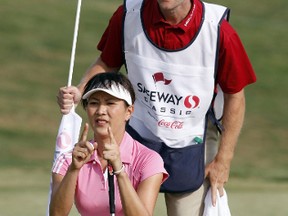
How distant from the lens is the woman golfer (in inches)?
214

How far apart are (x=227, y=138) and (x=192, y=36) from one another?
64 centimetres

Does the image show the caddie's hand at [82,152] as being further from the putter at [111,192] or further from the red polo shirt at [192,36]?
the red polo shirt at [192,36]

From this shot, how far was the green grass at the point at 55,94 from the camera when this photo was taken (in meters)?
11.1

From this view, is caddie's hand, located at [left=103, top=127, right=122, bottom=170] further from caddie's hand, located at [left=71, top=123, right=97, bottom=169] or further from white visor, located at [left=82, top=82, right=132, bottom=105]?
white visor, located at [left=82, top=82, right=132, bottom=105]

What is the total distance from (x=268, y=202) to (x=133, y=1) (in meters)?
3.92

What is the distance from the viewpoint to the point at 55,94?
1931 cm

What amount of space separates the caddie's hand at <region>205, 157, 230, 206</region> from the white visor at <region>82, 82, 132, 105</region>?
130 cm

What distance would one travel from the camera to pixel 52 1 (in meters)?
25.6

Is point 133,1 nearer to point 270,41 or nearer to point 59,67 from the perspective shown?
point 59,67

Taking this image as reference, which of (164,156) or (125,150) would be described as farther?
(164,156)

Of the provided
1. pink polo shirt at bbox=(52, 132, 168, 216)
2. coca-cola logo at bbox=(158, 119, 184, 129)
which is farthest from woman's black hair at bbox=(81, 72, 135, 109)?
coca-cola logo at bbox=(158, 119, 184, 129)

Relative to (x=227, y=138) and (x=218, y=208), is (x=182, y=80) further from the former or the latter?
(x=218, y=208)

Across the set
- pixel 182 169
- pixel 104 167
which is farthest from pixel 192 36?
pixel 104 167

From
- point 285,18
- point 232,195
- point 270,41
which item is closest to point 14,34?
point 270,41
